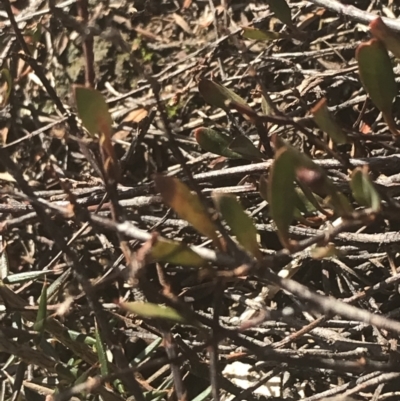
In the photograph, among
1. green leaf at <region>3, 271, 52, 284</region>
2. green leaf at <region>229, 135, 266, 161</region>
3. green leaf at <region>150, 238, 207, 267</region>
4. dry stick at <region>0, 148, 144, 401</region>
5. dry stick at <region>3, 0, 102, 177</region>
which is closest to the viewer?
green leaf at <region>150, 238, 207, 267</region>

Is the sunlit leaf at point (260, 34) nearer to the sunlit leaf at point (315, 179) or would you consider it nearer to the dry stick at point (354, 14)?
the dry stick at point (354, 14)

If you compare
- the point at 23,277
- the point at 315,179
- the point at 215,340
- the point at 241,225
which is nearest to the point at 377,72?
the point at 315,179

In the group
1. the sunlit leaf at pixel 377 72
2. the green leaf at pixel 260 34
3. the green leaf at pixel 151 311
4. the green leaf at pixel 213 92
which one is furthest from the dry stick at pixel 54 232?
the green leaf at pixel 260 34

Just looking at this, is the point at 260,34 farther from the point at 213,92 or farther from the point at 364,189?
the point at 364,189

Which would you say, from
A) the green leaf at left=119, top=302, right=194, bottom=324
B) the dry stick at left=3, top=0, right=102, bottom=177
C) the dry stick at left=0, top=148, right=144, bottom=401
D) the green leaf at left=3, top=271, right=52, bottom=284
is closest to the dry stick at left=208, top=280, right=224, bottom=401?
the green leaf at left=119, top=302, right=194, bottom=324

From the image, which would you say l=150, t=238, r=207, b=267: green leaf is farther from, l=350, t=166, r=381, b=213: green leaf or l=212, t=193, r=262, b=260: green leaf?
l=350, t=166, r=381, b=213: green leaf

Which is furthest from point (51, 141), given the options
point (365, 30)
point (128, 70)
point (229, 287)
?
point (365, 30)
